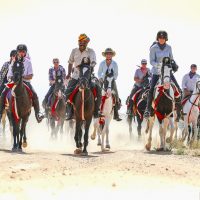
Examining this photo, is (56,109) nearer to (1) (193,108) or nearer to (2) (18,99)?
(1) (193,108)

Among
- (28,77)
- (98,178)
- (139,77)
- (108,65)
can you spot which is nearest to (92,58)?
(28,77)

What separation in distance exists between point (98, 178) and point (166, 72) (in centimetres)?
727

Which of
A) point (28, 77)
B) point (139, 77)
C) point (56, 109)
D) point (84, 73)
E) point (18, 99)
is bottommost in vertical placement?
point (18, 99)

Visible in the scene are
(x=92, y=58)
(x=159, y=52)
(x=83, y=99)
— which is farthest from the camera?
(x=159, y=52)

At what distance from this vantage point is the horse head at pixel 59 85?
83.8 feet

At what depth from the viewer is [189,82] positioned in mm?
24406

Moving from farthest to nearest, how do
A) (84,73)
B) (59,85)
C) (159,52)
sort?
(59,85)
(159,52)
(84,73)

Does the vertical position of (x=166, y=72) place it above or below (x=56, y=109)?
above

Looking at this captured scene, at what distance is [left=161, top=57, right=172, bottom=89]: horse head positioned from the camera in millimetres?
17484

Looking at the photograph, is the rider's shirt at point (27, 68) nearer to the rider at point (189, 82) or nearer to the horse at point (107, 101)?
the horse at point (107, 101)

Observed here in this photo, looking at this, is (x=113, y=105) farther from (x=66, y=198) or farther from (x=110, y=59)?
(x=66, y=198)

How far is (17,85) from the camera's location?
17.8 m

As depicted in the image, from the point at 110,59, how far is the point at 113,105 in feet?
4.88

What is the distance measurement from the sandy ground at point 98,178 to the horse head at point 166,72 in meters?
3.03
